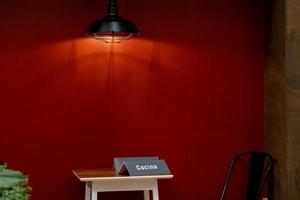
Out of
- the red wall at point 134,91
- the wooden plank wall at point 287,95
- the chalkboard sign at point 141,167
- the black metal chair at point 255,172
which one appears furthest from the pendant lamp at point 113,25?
the black metal chair at point 255,172

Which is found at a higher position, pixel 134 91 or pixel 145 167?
pixel 134 91

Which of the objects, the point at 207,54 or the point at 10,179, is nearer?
the point at 10,179

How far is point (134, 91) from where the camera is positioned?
5.26 metres

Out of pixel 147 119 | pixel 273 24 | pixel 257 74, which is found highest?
pixel 273 24

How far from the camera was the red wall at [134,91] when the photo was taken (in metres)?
5.13

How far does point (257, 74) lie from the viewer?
5.37 meters

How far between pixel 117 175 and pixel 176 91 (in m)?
0.88

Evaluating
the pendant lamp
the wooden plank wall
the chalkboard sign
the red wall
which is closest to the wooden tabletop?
the chalkboard sign

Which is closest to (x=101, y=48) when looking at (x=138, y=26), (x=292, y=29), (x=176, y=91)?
(x=138, y=26)

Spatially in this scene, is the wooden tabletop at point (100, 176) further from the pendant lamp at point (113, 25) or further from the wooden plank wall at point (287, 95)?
the pendant lamp at point (113, 25)

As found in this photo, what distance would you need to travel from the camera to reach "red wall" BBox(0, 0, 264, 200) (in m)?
5.13

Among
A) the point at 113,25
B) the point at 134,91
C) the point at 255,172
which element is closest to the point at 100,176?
the point at 134,91

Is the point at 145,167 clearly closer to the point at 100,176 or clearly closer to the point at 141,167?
the point at 141,167

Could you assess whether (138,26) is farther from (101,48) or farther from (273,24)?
(273,24)
